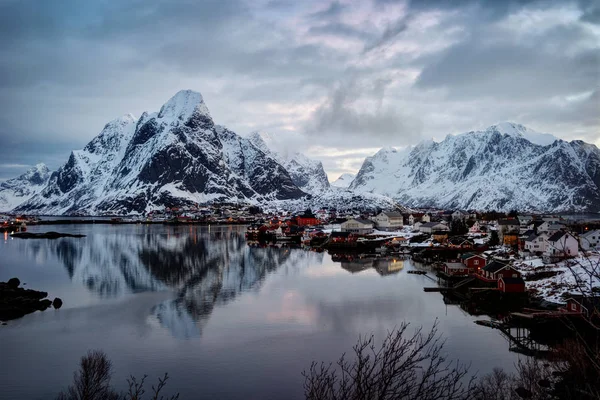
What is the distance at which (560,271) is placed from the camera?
30219mm

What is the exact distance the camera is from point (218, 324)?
22234 mm

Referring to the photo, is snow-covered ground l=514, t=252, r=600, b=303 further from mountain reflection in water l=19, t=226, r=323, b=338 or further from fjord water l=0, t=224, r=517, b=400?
mountain reflection in water l=19, t=226, r=323, b=338

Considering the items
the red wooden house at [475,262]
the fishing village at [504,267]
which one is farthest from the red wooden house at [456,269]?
the red wooden house at [475,262]

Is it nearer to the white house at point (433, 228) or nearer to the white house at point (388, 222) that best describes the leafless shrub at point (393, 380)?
the white house at point (433, 228)

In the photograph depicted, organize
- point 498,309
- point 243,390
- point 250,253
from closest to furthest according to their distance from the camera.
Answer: point 243,390
point 498,309
point 250,253

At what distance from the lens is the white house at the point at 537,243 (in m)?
38.2

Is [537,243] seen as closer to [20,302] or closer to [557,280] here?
[557,280]

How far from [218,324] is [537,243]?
27.9 metres

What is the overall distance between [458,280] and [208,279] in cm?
1696

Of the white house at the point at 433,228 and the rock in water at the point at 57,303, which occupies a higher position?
the white house at the point at 433,228

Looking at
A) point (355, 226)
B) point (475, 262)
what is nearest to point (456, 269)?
point (475, 262)

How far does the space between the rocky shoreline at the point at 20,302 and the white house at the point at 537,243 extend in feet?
Answer: 109

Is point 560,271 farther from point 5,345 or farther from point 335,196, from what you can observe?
point 335,196

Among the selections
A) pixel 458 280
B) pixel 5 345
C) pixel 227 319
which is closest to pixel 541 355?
pixel 227 319
